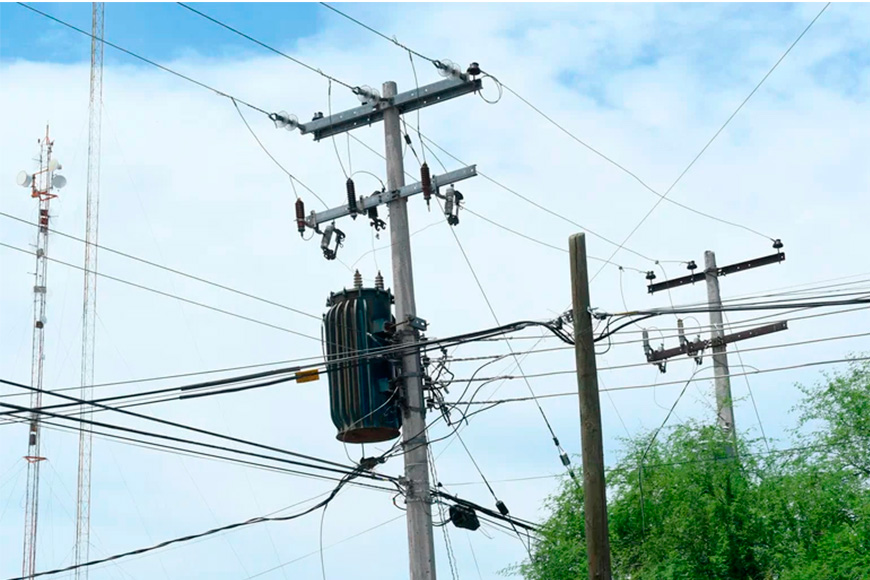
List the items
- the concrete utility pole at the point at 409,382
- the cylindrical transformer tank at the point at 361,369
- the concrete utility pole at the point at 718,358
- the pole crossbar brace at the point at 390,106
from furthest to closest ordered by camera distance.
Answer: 1. the concrete utility pole at the point at 718,358
2. the pole crossbar brace at the point at 390,106
3. the cylindrical transformer tank at the point at 361,369
4. the concrete utility pole at the point at 409,382

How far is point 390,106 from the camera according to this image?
72.4 ft

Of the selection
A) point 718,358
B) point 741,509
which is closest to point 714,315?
point 718,358

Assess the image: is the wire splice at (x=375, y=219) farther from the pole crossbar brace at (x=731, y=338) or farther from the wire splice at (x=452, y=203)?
the pole crossbar brace at (x=731, y=338)

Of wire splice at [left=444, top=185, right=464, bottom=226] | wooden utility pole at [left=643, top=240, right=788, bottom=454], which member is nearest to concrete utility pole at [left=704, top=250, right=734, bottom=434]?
wooden utility pole at [left=643, top=240, right=788, bottom=454]

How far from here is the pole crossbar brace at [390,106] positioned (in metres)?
21.7

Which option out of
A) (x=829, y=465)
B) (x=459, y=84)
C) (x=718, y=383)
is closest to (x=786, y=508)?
(x=829, y=465)

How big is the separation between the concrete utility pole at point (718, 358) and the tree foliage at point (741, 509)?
1.90 m

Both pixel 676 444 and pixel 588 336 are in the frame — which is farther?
pixel 676 444

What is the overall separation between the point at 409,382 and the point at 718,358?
10.8 metres

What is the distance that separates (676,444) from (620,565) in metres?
2.37

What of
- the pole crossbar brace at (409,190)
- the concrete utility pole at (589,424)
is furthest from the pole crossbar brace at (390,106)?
the concrete utility pole at (589,424)

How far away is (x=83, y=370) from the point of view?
34375mm

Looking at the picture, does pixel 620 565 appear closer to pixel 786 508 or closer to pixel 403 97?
pixel 786 508

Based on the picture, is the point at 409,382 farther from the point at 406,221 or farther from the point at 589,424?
the point at 589,424
